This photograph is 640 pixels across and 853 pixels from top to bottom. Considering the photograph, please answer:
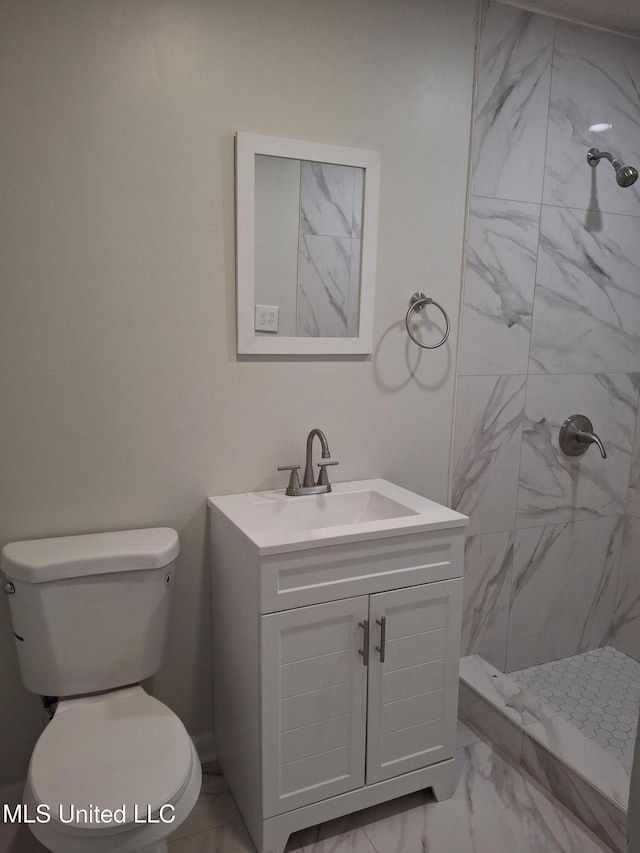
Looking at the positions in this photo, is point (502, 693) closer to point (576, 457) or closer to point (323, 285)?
point (576, 457)

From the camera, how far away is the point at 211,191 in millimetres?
1746

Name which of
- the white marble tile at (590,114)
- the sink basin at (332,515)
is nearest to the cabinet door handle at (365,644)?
the sink basin at (332,515)

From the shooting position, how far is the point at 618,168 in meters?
2.16

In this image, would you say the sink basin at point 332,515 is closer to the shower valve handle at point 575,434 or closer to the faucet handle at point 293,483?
the faucet handle at point 293,483

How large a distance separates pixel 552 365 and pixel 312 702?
1508mm

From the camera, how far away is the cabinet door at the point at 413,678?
167cm

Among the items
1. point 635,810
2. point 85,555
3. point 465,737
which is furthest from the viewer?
point 465,737

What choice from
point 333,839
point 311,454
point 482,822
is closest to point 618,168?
point 311,454

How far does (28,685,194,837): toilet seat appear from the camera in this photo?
4.00 ft

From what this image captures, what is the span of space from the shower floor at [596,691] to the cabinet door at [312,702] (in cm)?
90

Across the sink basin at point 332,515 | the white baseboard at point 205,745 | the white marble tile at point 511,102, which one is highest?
the white marble tile at point 511,102

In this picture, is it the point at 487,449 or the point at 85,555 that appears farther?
the point at 487,449

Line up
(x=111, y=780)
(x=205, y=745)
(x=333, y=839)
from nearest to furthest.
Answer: (x=111, y=780), (x=333, y=839), (x=205, y=745)

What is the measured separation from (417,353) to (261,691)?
1189 mm
